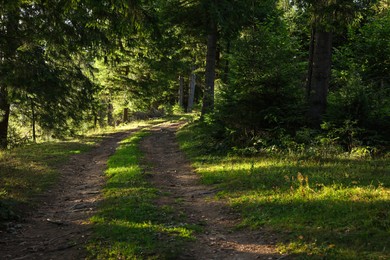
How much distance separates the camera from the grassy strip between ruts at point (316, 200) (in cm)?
579

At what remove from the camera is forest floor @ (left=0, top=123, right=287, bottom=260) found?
6.47m

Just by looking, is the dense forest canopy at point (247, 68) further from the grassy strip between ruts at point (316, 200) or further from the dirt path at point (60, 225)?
the dirt path at point (60, 225)

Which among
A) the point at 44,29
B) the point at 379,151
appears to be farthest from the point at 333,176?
the point at 44,29

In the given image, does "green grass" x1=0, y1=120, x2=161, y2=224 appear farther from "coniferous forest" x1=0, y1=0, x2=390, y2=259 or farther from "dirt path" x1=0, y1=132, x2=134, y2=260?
"dirt path" x1=0, y1=132, x2=134, y2=260

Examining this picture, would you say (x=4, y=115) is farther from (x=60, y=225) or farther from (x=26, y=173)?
(x=60, y=225)

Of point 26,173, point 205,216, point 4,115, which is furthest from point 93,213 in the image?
point 4,115

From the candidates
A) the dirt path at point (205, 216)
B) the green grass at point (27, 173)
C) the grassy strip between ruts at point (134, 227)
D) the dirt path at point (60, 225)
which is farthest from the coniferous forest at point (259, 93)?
the grassy strip between ruts at point (134, 227)

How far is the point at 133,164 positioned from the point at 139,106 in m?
22.0

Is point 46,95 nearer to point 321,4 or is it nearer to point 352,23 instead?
point 321,4

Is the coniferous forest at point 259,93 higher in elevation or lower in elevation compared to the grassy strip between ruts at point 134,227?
higher

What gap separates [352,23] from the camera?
12625mm

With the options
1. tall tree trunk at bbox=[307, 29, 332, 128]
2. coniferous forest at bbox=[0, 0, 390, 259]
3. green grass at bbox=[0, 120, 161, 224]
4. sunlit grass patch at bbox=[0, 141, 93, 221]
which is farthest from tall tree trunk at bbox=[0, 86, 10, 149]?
tall tree trunk at bbox=[307, 29, 332, 128]

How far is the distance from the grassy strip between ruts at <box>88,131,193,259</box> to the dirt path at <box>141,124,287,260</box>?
0.37 meters

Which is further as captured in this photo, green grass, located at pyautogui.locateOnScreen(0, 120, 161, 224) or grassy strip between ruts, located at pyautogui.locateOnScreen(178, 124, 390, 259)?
green grass, located at pyautogui.locateOnScreen(0, 120, 161, 224)
